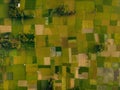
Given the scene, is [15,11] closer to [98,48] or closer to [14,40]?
[14,40]

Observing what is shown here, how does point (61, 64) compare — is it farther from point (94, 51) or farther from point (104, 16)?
point (104, 16)

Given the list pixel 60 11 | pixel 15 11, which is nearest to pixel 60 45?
pixel 60 11

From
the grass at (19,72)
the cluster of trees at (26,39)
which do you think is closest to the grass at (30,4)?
the cluster of trees at (26,39)

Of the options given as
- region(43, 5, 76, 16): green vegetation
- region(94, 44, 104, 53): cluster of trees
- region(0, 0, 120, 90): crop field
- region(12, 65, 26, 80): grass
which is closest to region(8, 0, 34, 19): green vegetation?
region(0, 0, 120, 90): crop field

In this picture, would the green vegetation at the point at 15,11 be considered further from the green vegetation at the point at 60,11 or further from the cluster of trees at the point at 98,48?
the cluster of trees at the point at 98,48

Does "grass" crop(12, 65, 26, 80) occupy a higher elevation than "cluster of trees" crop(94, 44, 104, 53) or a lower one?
lower

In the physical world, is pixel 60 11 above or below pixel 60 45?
above

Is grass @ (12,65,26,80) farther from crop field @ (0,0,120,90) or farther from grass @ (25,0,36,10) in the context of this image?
grass @ (25,0,36,10)

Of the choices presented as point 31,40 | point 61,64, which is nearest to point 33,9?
point 31,40
